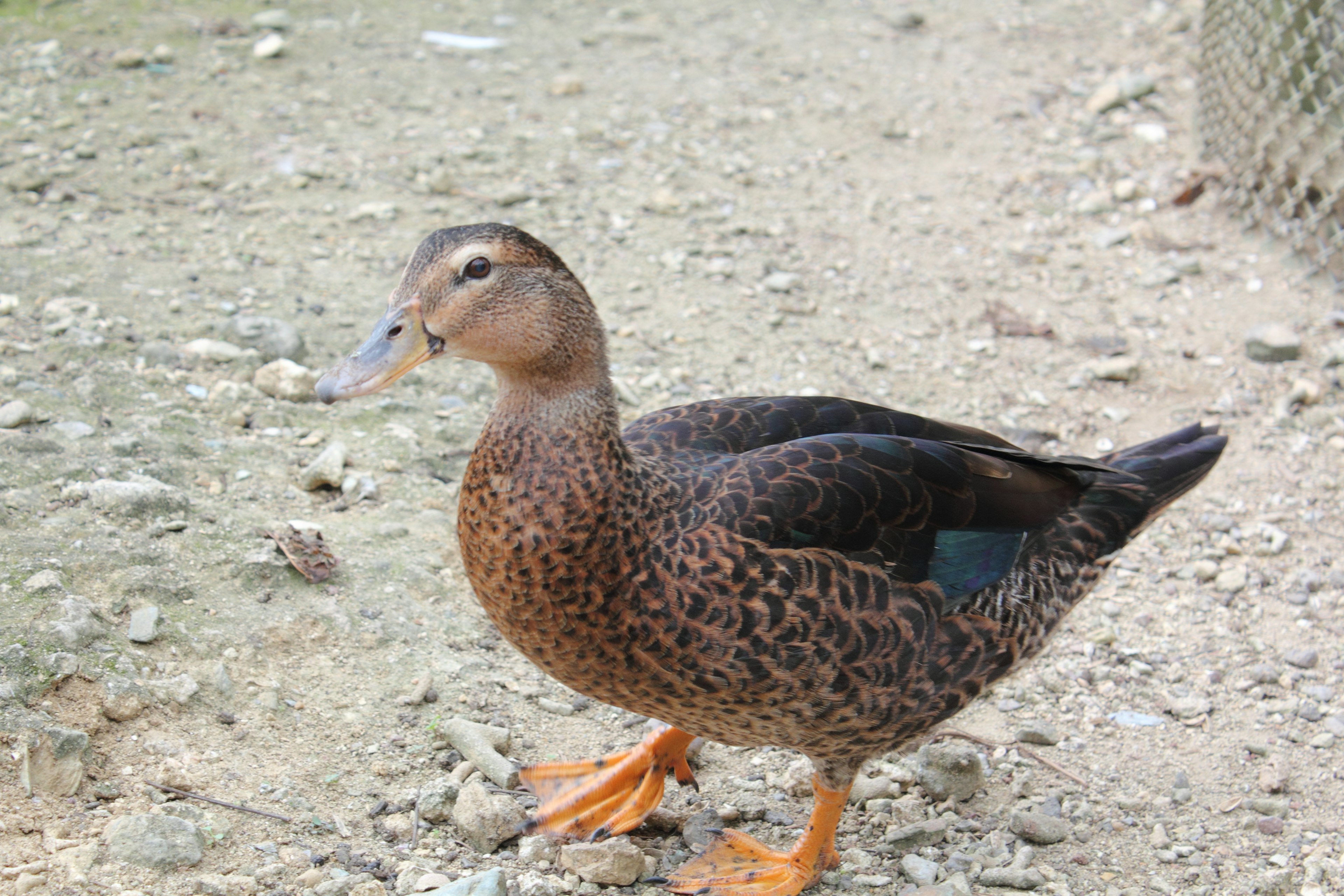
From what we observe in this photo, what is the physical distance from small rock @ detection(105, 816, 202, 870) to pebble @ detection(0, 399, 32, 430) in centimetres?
171

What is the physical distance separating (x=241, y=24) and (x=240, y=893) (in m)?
6.83

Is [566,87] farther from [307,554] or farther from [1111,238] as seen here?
[307,554]

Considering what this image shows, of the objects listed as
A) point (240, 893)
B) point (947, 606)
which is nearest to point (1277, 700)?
point (947, 606)

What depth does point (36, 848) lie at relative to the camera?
262cm

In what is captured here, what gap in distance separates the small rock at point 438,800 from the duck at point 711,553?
0.68 ft

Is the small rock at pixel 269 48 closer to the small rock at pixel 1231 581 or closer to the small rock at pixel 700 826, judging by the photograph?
the small rock at pixel 700 826

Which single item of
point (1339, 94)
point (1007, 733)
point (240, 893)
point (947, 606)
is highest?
point (1339, 94)

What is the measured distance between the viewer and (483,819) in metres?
3.04

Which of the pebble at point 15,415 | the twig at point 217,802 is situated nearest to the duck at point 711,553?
the twig at point 217,802

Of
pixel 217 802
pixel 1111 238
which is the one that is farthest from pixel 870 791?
pixel 1111 238

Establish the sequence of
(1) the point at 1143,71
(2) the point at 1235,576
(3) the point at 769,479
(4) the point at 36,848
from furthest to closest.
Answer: (1) the point at 1143,71 → (2) the point at 1235,576 → (3) the point at 769,479 → (4) the point at 36,848

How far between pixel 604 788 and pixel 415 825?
21.9 inches

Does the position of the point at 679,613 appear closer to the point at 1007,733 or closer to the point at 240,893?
Answer: the point at 240,893

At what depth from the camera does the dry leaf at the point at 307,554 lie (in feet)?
12.0
